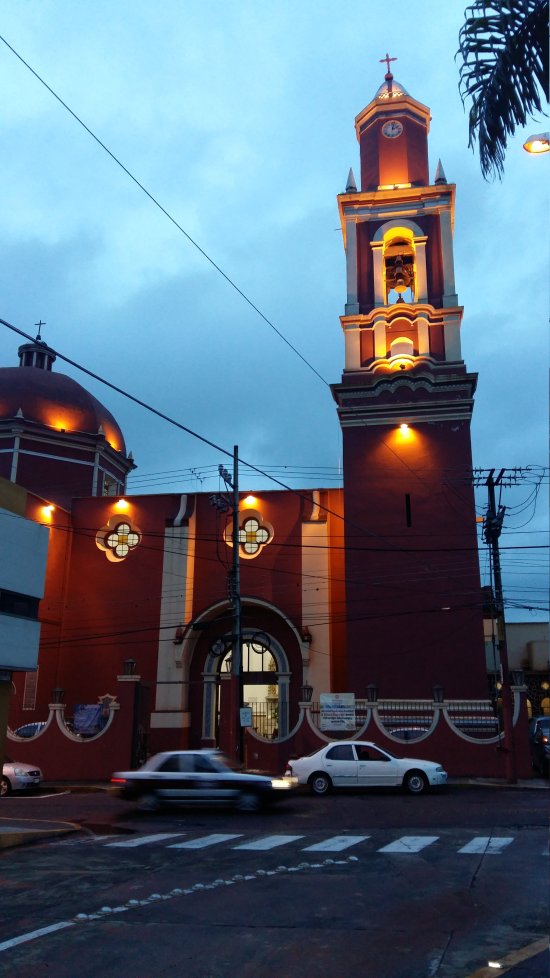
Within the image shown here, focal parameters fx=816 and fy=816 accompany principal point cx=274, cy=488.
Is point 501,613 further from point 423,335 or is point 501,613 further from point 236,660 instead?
point 423,335

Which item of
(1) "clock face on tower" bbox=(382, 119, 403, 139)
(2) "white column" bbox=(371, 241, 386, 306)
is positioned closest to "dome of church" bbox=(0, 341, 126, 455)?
(2) "white column" bbox=(371, 241, 386, 306)

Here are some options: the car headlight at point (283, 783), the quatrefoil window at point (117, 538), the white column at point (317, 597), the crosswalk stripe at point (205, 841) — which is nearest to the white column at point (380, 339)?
the white column at point (317, 597)

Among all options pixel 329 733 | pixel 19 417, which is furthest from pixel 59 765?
pixel 19 417

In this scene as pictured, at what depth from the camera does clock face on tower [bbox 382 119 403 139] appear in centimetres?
3369

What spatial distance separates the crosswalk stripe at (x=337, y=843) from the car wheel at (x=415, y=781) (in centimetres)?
716

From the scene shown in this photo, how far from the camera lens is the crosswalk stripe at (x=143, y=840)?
38.5ft

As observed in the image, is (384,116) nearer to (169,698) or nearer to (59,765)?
(169,698)

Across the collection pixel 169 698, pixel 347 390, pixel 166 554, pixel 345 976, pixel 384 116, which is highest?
pixel 384 116

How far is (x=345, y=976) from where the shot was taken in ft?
18.4

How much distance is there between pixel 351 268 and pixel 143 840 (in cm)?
2490

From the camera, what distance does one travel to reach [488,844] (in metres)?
11.2

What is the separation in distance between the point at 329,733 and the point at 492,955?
19644mm

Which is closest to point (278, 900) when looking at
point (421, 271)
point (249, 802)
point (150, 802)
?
point (249, 802)

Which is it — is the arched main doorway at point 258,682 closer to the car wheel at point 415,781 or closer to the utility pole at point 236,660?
the utility pole at point 236,660
